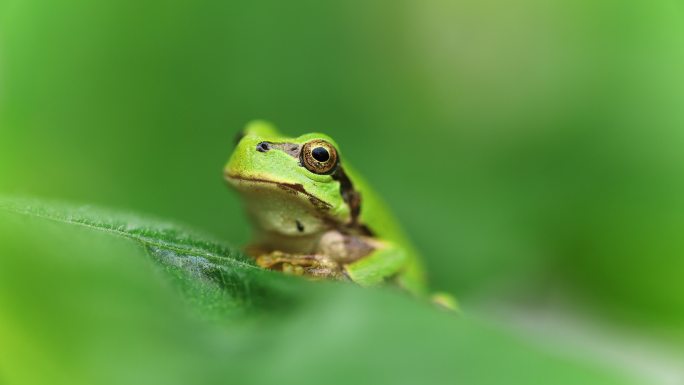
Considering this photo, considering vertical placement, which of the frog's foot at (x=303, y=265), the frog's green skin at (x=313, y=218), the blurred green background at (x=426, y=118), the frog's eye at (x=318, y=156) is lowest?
the frog's foot at (x=303, y=265)

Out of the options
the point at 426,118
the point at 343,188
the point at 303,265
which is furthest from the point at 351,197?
the point at 426,118

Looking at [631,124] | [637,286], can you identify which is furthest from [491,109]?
[637,286]

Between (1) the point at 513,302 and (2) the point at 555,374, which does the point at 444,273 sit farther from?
(2) the point at 555,374

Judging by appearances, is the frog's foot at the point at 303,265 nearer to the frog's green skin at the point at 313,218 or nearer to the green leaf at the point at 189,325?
the frog's green skin at the point at 313,218

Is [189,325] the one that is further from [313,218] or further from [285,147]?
[313,218]

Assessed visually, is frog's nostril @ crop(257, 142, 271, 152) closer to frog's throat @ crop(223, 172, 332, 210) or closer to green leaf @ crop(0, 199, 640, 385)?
frog's throat @ crop(223, 172, 332, 210)

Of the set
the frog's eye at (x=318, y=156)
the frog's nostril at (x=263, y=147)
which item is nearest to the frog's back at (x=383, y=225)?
the frog's eye at (x=318, y=156)

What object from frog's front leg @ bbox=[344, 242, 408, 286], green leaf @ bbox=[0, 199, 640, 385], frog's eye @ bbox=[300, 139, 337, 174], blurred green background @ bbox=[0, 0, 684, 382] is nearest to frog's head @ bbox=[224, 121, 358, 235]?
frog's eye @ bbox=[300, 139, 337, 174]
